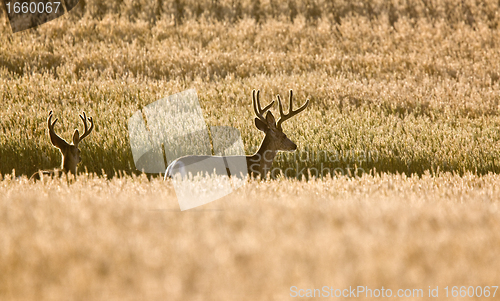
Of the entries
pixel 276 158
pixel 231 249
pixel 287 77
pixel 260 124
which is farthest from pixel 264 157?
pixel 287 77

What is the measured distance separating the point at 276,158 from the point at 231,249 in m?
6.57

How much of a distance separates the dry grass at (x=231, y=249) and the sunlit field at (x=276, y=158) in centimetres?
1

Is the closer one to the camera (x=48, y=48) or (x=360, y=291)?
(x=360, y=291)

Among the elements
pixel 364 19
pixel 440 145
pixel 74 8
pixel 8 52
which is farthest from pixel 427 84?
pixel 74 8

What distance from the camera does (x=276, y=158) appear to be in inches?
345

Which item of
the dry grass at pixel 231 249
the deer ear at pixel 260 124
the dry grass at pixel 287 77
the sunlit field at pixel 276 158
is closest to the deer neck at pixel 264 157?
the deer ear at pixel 260 124

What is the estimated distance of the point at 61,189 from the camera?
4367mm

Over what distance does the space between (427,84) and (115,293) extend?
48.9 ft

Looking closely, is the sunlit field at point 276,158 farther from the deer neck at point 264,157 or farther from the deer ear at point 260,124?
the deer ear at point 260,124

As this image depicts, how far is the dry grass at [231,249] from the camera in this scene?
191 cm

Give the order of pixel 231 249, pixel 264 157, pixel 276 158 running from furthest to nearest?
1. pixel 276 158
2. pixel 264 157
3. pixel 231 249

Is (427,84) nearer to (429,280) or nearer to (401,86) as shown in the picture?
(401,86)

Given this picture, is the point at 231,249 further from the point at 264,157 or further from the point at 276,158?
the point at 276,158

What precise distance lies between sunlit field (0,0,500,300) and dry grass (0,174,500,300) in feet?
0.04
